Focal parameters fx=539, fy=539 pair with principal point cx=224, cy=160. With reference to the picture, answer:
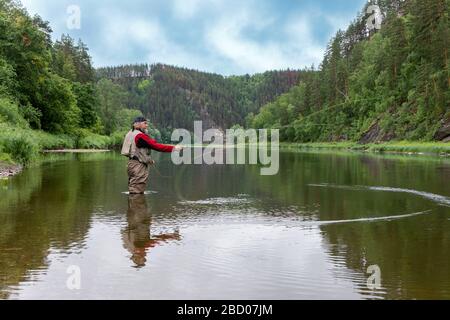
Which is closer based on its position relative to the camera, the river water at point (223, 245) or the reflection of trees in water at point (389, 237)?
the river water at point (223, 245)

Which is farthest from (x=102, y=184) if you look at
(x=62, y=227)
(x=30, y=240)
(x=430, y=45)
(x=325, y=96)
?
(x=325, y=96)

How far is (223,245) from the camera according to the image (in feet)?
29.2

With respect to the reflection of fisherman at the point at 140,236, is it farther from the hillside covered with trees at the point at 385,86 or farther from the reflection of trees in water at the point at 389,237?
the hillside covered with trees at the point at 385,86

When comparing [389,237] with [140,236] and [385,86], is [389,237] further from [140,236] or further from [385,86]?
[385,86]

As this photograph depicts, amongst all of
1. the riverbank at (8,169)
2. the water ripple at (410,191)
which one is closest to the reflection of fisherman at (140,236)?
the water ripple at (410,191)

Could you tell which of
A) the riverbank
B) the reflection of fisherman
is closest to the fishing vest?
the reflection of fisherman

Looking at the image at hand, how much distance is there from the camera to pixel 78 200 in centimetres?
1463

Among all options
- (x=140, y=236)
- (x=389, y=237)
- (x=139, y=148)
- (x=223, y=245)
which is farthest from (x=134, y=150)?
(x=389, y=237)

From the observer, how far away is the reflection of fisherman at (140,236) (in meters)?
8.11

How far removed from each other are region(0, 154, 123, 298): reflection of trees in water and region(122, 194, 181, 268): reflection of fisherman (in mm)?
817

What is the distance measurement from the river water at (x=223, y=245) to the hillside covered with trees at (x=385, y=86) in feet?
176

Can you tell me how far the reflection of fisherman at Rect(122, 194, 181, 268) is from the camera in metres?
8.11

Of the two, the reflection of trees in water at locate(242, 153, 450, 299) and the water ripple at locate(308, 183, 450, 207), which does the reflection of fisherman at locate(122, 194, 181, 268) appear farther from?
the water ripple at locate(308, 183, 450, 207)
